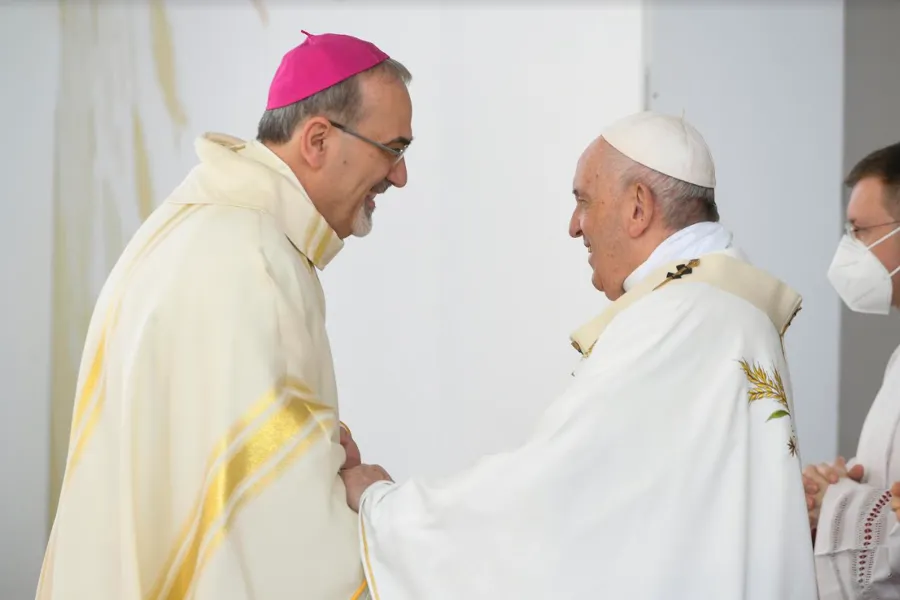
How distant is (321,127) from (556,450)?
40.1 inches

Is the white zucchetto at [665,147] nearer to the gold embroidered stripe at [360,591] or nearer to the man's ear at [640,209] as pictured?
the man's ear at [640,209]

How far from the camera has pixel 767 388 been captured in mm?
2400

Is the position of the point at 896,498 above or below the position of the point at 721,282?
below

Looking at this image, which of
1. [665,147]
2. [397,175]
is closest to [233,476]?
[397,175]

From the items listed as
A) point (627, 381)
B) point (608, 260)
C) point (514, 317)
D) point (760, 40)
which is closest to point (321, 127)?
point (608, 260)

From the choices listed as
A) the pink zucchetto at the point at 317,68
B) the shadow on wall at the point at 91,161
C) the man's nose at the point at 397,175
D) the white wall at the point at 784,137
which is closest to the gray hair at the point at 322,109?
the pink zucchetto at the point at 317,68

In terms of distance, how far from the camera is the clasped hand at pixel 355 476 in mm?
2430

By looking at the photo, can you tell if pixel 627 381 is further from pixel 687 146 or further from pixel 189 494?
pixel 189 494

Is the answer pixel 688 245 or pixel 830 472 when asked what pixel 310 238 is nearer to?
pixel 688 245

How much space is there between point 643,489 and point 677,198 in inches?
30.4

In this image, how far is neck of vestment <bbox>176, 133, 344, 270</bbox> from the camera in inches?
100

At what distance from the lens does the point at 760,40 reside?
4723mm

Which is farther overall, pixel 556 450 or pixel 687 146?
pixel 687 146

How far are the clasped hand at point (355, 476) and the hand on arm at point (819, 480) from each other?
1.59 metres
